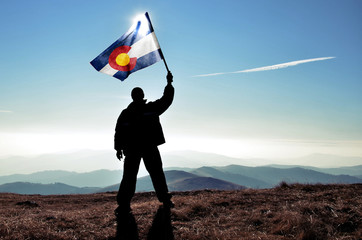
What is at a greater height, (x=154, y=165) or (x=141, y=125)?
(x=141, y=125)

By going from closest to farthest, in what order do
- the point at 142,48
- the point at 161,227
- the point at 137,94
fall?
the point at 161,227
the point at 137,94
the point at 142,48

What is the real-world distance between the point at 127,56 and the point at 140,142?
8.89 ft

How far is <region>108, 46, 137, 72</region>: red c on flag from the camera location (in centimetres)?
652

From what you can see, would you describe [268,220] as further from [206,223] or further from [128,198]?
[128,198]

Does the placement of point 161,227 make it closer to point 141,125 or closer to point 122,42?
point 141,125

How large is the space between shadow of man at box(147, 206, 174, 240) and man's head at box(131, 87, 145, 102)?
2.52 metres

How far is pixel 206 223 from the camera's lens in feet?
15.1

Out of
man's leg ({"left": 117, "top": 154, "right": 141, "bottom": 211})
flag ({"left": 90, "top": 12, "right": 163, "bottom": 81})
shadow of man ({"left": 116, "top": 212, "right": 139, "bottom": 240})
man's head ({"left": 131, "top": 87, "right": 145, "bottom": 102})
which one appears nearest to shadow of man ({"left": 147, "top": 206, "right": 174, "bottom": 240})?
shadow of man ({"left": 116, "top": 212, "right": 139, "bottom": 240})

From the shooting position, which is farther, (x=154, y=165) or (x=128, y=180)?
(x=154, y=165)

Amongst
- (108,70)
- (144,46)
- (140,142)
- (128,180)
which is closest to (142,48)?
(144,46)

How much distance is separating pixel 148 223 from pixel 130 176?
103 cm

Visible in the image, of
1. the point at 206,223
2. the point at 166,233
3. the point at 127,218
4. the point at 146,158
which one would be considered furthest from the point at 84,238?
the point at 206,223

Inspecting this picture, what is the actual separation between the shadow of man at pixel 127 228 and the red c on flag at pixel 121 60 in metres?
3.74

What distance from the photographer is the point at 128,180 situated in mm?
5039
